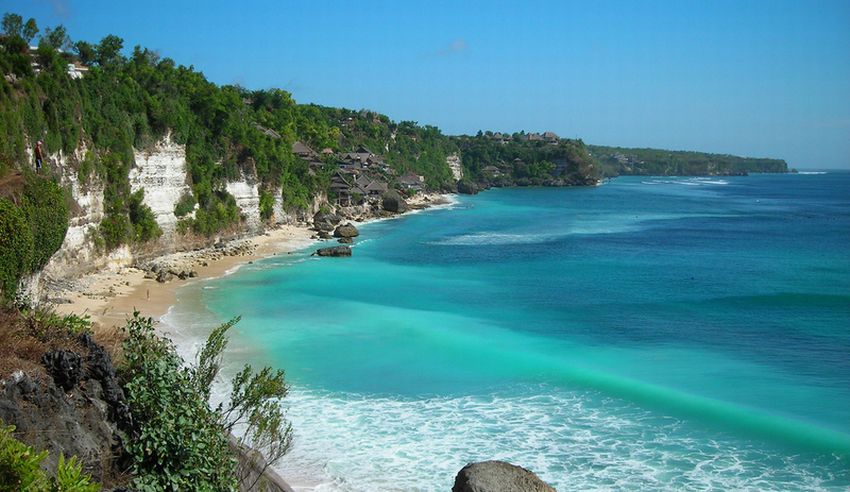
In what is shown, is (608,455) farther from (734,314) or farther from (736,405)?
(734,314)

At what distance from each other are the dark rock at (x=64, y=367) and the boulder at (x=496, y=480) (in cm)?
626

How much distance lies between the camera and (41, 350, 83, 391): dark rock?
1059 cm

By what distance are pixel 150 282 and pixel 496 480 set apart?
84.1 feet

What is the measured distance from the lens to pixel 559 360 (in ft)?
76.0

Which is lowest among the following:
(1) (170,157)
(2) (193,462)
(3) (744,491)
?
(3) (744,491)

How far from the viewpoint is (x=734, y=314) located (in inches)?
1156

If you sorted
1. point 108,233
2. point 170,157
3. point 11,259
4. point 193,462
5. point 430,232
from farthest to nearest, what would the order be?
point 430,232 → point 170,157 → point 108,233 → point 11,259 → point 193,462

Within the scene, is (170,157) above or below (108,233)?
above

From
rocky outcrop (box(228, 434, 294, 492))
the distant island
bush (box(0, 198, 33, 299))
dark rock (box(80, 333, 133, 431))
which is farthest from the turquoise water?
bush (box(0, 198, 33, 299))

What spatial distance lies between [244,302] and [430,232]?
30394mm

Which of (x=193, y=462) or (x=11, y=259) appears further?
(x=11, y=259)

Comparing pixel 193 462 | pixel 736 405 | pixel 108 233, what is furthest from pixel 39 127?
pixel 736 405

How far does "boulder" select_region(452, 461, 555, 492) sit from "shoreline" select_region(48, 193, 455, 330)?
427 inches

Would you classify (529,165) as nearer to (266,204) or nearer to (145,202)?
(266,204)
